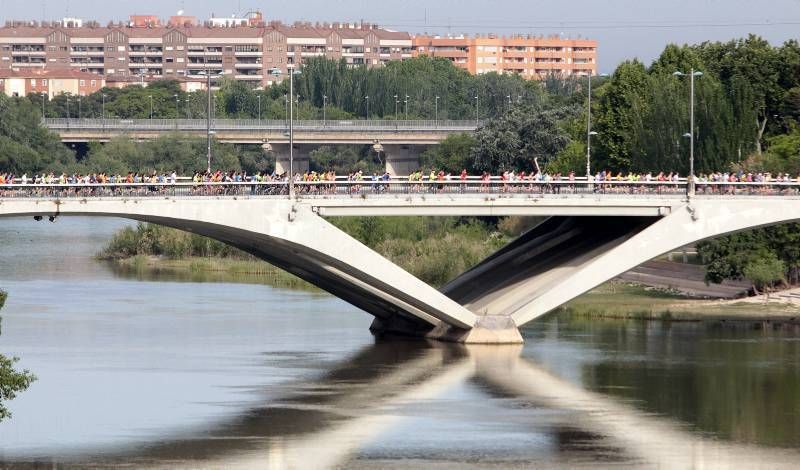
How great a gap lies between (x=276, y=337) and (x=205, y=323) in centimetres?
535

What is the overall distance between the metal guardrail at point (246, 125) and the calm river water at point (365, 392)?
242ft

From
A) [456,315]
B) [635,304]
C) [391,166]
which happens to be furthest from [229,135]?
[456,315]

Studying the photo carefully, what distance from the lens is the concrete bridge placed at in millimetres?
71625

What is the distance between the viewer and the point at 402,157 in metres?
178

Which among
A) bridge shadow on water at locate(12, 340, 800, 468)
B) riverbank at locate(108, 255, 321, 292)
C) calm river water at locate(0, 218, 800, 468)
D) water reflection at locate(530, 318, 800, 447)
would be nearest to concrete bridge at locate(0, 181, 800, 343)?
calm river water at locate(0, 218, 800, 468)

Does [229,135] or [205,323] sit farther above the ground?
[229,135]

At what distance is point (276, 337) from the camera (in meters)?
80.6

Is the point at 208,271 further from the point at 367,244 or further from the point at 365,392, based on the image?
the point at 365,392

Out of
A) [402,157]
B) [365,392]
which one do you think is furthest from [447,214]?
[402,157]

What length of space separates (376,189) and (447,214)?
2.75 metres

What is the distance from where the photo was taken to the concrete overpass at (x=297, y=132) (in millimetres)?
166250

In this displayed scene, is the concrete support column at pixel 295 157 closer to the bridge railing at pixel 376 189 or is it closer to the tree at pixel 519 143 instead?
the tree at pixel 519 143

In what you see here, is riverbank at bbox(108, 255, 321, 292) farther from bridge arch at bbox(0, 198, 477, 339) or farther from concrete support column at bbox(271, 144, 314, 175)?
concrete support column at bbox(271, 144, 314, 175)

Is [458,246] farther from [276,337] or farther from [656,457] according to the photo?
[656,457]
